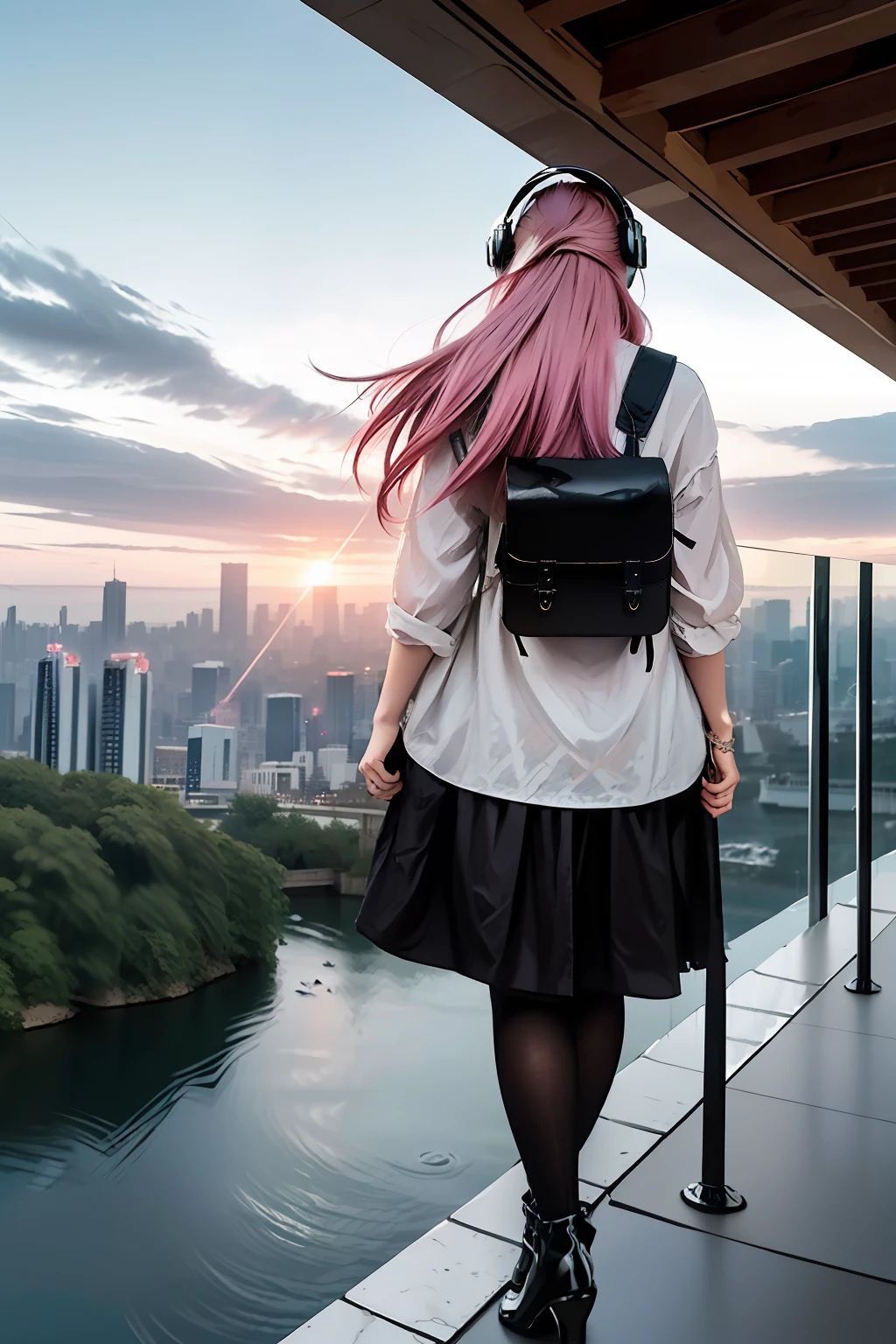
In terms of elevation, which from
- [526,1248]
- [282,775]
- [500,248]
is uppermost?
[500,248]

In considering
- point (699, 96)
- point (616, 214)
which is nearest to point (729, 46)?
point (699, 96)

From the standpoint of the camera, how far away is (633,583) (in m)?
0.93

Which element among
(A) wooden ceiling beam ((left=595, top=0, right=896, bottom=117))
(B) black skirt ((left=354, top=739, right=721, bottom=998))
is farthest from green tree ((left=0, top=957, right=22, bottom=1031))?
(A) wooden ceiling beam ((left=595, top=0, right=896, bottom=117))

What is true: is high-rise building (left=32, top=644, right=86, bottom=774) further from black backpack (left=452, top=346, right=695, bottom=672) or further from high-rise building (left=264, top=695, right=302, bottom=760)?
black backpack (left=452, top=346, right=695, bottom=672)

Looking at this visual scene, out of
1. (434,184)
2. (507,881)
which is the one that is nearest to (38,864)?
(507,881)

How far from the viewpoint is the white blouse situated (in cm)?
97

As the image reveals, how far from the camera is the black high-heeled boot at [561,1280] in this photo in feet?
3.15

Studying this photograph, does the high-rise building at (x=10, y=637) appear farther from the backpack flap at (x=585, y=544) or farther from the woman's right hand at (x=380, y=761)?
the backpack flap at (x=585, y=544)

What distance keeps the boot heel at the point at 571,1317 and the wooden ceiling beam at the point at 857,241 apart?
265 cm

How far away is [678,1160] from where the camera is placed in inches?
57.1

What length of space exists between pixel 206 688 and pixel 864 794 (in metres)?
1.78

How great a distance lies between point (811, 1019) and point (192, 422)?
82.8 inches

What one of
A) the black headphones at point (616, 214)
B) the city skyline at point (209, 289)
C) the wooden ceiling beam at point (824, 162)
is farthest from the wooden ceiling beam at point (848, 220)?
the black headphones at point (616, 214)

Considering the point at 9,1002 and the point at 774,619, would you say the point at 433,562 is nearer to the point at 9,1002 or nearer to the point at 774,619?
the point at 9,1002
